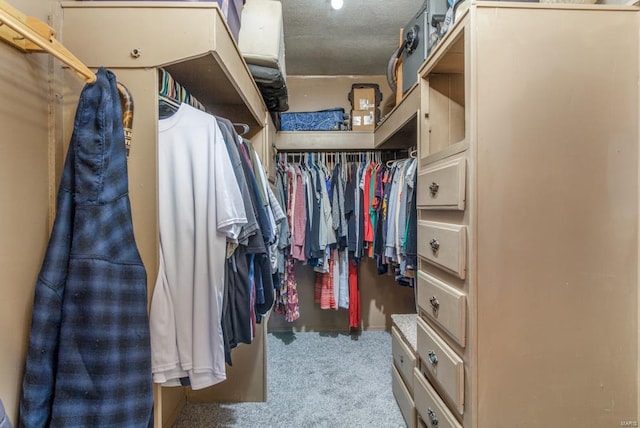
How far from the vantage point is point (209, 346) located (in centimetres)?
92

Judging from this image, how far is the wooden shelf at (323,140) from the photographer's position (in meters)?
2.48

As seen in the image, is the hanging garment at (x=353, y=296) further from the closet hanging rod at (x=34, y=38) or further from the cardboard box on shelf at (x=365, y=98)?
the closet hanging rod at (x=34, y=38)

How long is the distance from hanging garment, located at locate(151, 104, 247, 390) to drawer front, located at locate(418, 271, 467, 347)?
73cm

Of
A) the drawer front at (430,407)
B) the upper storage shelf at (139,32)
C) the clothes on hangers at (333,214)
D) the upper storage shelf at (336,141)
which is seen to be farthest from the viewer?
the upper storage shelf at (336,141)

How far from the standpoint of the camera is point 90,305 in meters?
0.73

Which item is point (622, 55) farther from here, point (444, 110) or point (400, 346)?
point (400, 346)

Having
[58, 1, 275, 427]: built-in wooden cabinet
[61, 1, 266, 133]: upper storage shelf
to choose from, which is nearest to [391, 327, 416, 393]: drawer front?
[58, 1, 275, 427]: built-in wooden cabinet

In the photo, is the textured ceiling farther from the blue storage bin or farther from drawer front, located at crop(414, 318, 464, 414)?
drawer front, located at crop(414, 318, 464, 414)

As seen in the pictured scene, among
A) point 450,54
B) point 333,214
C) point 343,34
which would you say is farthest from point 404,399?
point 343,34

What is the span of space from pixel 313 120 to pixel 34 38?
2.09 meters

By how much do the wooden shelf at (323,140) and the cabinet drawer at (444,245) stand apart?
1.37 metres

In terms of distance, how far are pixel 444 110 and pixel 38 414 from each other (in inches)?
65.5

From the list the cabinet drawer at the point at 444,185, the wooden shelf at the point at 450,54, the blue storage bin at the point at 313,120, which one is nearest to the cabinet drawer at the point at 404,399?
the cabinet drawer at the point at 444,185

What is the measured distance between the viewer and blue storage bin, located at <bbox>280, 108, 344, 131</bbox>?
256 cm
